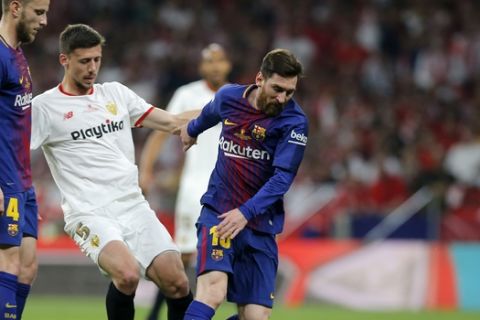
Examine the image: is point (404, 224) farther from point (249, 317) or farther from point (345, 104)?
point (249, 317)

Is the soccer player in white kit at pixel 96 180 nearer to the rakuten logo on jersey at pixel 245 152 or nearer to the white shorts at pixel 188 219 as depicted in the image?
the rakuten logo on jersey at pixel 245 152

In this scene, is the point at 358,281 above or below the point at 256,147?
below

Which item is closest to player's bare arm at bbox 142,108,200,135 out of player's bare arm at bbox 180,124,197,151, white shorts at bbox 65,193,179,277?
player's bare arm at bbox 180,124,197,151

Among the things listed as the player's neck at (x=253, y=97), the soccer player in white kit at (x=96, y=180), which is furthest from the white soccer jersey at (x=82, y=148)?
the player's neck at (x=253, y=97)

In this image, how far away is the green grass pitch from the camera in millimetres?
11750

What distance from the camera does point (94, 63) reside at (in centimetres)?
775

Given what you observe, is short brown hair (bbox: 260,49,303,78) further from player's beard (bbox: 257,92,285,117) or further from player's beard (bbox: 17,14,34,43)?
player's beard (bbox: 17,14,34,43)

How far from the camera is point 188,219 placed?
10.6 metres

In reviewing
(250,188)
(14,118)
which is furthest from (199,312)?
(14,118)

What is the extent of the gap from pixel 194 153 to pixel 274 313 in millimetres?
2727

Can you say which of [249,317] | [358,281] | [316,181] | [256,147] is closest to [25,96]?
[256,147]

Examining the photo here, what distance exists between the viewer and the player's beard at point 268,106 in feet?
24.0

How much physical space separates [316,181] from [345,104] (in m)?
2.32

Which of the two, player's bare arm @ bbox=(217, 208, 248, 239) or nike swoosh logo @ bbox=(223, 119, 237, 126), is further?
nike swoosh logo @ bbox=(223, 119, 237, 126)
